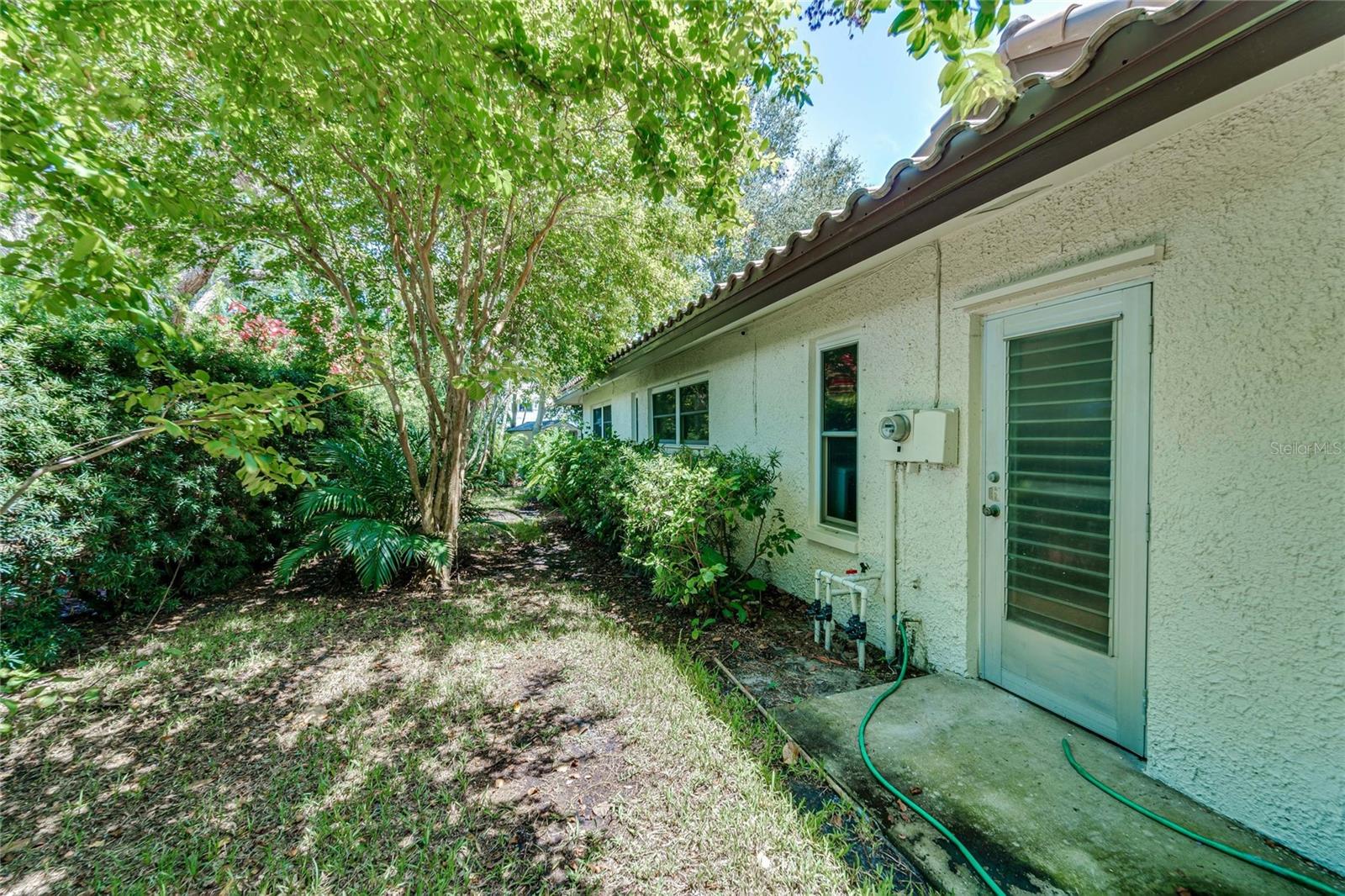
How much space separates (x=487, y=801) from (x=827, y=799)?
166 cm

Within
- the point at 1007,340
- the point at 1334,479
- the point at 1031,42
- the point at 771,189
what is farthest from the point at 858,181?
the point at 1334,479

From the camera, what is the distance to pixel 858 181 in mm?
17516

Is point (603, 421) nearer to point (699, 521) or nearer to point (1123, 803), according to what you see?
Result: point (699, 521)

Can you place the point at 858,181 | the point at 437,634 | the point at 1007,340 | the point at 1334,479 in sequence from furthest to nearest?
the point at 858,181
the point at 437,634
the point at 1007,340
the point at 1334,479

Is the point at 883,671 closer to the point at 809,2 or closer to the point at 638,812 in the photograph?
the point at 638,812

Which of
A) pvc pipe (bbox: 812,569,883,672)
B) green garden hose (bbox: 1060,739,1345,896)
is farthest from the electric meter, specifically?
green garden hose (bbox: 1060,739,1345,896)

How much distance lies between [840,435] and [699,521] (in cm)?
152

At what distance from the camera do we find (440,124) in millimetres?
2936

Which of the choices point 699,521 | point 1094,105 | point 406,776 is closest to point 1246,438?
point 1094,105

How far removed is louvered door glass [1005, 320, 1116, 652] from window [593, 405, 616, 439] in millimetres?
10801

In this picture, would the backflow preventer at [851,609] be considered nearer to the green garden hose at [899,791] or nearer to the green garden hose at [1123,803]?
the green garden hose at [899,791]

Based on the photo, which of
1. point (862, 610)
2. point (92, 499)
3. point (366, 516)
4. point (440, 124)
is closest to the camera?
point (440, 124)

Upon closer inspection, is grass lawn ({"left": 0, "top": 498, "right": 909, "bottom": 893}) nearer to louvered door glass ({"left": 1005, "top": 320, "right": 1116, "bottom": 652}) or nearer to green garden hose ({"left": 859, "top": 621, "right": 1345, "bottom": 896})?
green garden hose ({"left": 859, "top": 621, "right": 1345, "bottom": 896})

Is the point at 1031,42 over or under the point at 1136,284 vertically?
over
